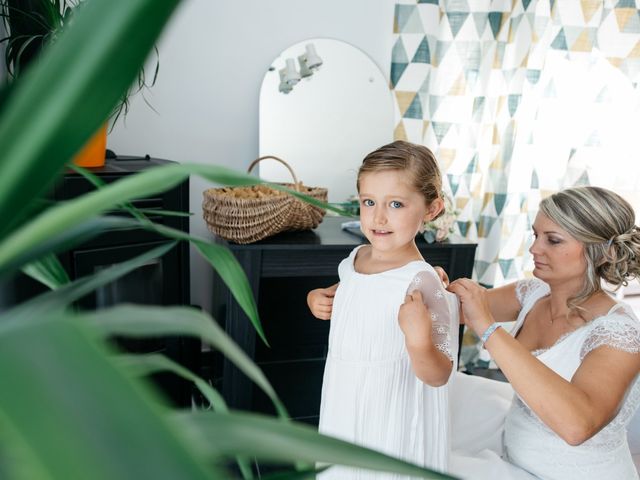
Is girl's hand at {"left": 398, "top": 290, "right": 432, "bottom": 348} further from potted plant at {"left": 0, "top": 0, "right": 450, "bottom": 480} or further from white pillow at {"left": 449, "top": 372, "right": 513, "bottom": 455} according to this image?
potted plant at {"left": 0, "top": 0, "right": 450, "bottom": 480}

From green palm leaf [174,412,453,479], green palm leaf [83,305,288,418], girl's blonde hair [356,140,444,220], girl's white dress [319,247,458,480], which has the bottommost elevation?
girl's white dress [319,247,458,480]

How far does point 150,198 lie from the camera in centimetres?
187

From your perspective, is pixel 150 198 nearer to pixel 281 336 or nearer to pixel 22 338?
pixel 281 336

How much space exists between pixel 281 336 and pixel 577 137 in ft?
5.24

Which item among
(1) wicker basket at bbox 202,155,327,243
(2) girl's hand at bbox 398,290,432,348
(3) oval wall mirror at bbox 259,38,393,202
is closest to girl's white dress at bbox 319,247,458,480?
(2) girl's hand at bbox 398,290,432,348

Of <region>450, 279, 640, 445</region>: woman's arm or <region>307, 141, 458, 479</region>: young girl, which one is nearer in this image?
<region>450, 279, 640, 445</region>: woman's arm

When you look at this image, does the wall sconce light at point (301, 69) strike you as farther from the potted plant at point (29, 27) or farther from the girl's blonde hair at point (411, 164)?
the girl's blonde hair at point (411, 164)

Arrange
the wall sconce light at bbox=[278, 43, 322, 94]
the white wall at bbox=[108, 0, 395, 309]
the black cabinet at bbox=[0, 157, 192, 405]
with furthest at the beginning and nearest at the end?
1. the wall sconce light at bbox=[278, 43, 322, 94]
2. the white wall at bbox=[108, 0, 395, 309]
3. the black cabinet at bbox=[0, 157, 192, 405]

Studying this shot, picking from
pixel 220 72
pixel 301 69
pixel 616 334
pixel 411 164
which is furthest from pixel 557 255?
pixel 220 72

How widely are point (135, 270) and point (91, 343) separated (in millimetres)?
1892

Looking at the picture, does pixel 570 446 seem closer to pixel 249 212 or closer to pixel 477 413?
pixel 477 413

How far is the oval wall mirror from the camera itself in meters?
2.57

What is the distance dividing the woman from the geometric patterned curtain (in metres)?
1.28

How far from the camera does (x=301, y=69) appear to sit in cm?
258
